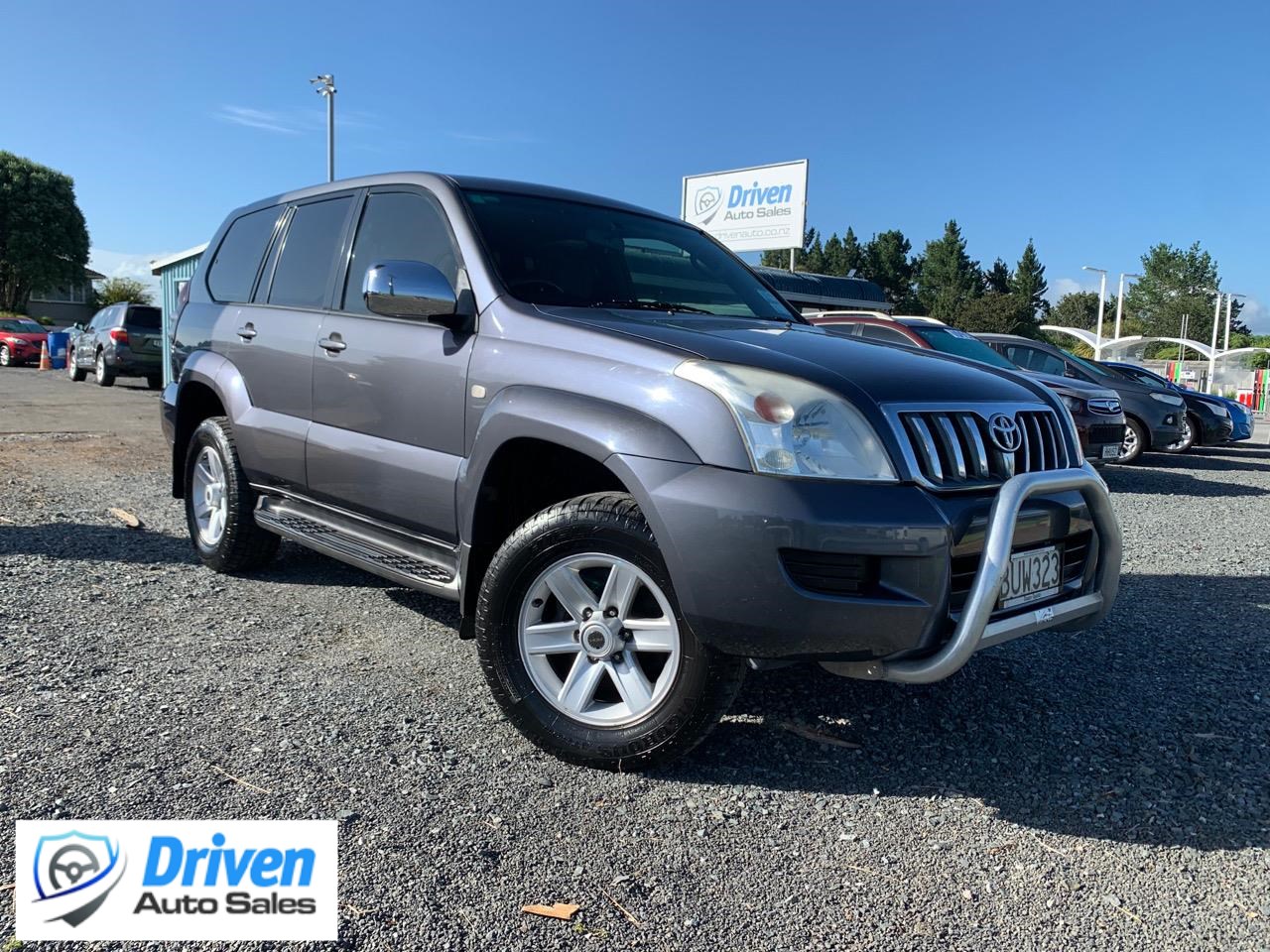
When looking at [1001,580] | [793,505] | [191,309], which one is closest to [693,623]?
[793,505]

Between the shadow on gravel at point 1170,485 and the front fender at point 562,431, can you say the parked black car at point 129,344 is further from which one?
the front fender at point 562,431

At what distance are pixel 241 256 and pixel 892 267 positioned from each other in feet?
284

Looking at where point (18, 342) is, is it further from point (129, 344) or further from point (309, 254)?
point (309, 254)

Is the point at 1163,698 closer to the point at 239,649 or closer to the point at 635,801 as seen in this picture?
the point at 635,801

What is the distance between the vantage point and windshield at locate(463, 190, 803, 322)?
11.4 feet

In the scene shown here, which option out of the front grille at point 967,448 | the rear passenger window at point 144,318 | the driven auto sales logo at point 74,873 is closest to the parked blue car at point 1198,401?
the front grille at point 967,448

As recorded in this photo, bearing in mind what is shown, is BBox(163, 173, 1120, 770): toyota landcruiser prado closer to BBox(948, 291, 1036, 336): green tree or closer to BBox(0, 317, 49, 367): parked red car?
BBox(0, 317, 49, 367): parked red car

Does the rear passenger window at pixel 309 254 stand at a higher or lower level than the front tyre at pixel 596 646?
higher

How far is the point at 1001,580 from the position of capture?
2.48 meters

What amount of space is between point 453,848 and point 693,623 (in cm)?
82

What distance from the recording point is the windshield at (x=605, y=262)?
3.48m

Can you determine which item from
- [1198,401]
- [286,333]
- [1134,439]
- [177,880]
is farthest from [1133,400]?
[177,880]

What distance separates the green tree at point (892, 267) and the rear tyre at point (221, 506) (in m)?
85.6

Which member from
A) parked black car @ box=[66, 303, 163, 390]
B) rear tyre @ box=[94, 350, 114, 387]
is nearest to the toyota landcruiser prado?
parked black car @ box=[66, 303, 163, 390]
